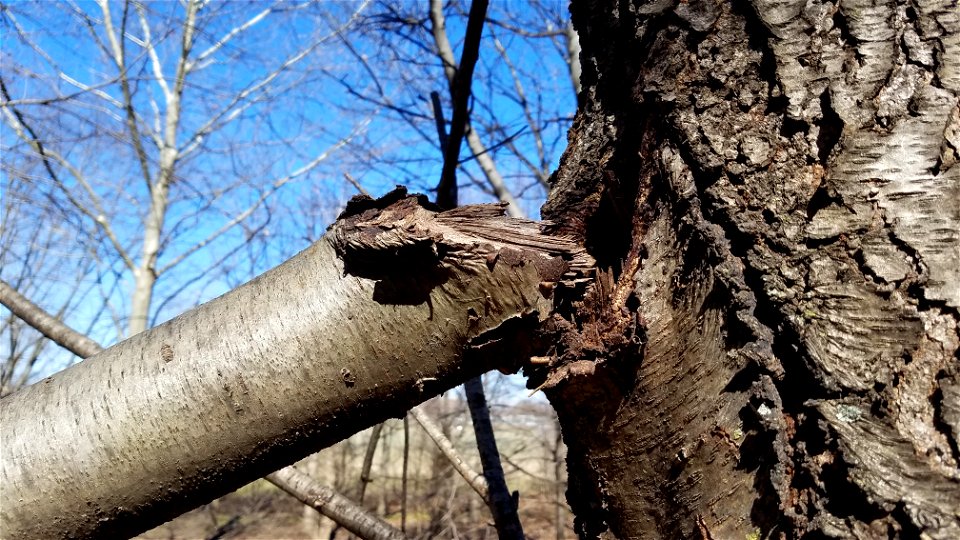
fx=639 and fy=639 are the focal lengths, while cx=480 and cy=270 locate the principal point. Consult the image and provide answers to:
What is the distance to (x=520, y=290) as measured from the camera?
0.81 metres

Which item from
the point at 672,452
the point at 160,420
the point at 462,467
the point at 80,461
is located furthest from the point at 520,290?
the point at 462,467

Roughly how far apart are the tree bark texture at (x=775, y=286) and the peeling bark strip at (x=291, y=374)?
4.7 inches

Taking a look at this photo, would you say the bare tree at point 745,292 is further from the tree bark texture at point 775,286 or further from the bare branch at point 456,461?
the bare branch at point 456,461

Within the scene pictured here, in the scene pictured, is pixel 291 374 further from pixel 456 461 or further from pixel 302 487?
pixel 456 461

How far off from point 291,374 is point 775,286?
59 centimetres

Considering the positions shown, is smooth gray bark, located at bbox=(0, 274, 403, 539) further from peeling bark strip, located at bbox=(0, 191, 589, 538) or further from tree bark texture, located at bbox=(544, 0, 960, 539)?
tree bark texture, located at bbox=(544, 0, 960, 539)

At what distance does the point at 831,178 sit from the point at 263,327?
698 millimetres

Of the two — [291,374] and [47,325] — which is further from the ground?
[47,325]

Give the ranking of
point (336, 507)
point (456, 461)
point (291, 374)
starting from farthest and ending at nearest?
point (456, 461)
point (336, 507)
point (291, 374)

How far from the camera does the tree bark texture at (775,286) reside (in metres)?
0.62

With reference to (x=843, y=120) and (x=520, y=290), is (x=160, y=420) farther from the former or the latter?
(x=843, y=120)

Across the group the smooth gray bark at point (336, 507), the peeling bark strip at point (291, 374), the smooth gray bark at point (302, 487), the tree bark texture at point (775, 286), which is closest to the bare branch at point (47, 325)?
the smooth gray bark at point (302, 487)

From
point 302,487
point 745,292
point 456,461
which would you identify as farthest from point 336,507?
point 745,292

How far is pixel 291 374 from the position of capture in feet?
2.71
